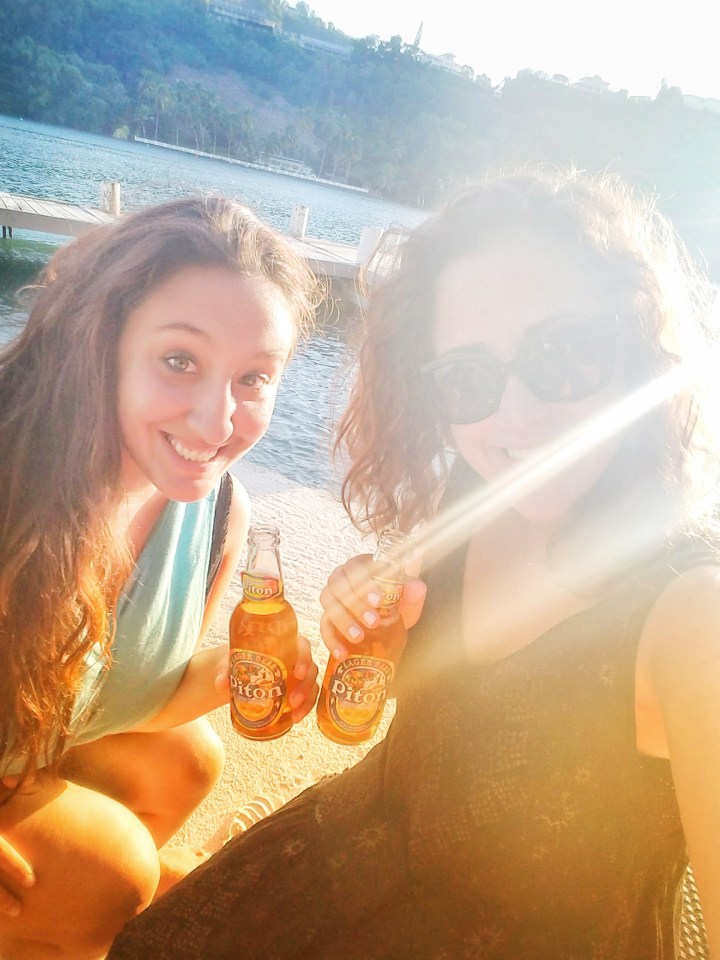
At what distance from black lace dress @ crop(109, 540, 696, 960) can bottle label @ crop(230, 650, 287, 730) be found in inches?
12.5

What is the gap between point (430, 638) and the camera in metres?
1.55

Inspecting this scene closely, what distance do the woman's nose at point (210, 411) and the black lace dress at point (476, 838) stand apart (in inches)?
28.8

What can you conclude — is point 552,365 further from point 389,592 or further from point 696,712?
point 696,712

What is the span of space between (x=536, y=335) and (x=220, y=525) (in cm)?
112

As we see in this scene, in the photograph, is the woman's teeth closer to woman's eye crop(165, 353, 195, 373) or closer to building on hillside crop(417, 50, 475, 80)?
woman's eye crop(165, 353, 195, 373)

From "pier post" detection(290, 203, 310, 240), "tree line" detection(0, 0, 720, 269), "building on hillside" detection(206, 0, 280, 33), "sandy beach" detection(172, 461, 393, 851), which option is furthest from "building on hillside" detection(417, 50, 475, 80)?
"sandy beach" detection(172, 461, 393, 851)

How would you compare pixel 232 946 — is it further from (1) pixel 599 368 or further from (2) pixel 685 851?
(1) pixel 599 368

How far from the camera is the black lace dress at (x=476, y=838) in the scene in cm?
116

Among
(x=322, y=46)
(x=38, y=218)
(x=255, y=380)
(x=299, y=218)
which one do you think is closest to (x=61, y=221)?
(x=38, y=218)

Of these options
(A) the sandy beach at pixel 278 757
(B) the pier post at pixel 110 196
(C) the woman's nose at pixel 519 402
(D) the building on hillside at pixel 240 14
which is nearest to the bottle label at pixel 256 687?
(C) the woman's nose at pixel 519 402

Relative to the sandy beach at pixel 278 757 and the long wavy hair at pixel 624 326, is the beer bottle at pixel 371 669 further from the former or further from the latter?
the sandy beach at pixel 278 757

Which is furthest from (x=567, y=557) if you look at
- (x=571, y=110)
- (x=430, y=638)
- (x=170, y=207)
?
(x=571, y=110)

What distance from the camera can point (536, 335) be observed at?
1.40 metres

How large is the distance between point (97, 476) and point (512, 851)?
4.26 feet
